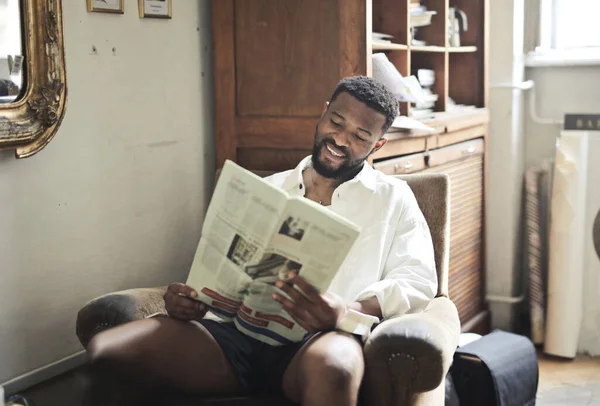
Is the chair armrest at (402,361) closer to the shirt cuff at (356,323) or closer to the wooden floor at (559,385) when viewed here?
the shirt cuff at (356,323)

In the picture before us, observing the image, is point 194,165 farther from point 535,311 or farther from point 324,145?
point 535,311

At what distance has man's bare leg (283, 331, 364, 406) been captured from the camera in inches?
63.8

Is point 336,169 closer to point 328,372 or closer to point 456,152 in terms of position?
point 328,372

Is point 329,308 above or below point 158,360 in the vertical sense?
above

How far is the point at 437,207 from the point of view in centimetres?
228

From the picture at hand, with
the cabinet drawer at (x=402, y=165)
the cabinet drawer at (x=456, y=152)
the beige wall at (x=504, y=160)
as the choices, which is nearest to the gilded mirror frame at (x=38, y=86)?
the cabinet drawer at (x=402, y=165)

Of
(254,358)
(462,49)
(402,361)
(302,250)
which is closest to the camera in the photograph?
(302,250)

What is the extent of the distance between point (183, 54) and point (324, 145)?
69 centimetres

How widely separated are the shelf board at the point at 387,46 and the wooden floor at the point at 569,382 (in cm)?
138

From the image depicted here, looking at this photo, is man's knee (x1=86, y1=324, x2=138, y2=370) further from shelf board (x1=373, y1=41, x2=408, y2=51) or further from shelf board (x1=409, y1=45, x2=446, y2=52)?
shelf board (x1=409, y1=45, x2=446, y2=52)

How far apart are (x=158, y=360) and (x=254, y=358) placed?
227mm

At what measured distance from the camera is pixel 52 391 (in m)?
2.09

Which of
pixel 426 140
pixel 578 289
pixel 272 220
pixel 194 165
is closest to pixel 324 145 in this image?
pixel 272 220

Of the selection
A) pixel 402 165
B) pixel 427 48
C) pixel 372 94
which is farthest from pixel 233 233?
pixel 427 48
